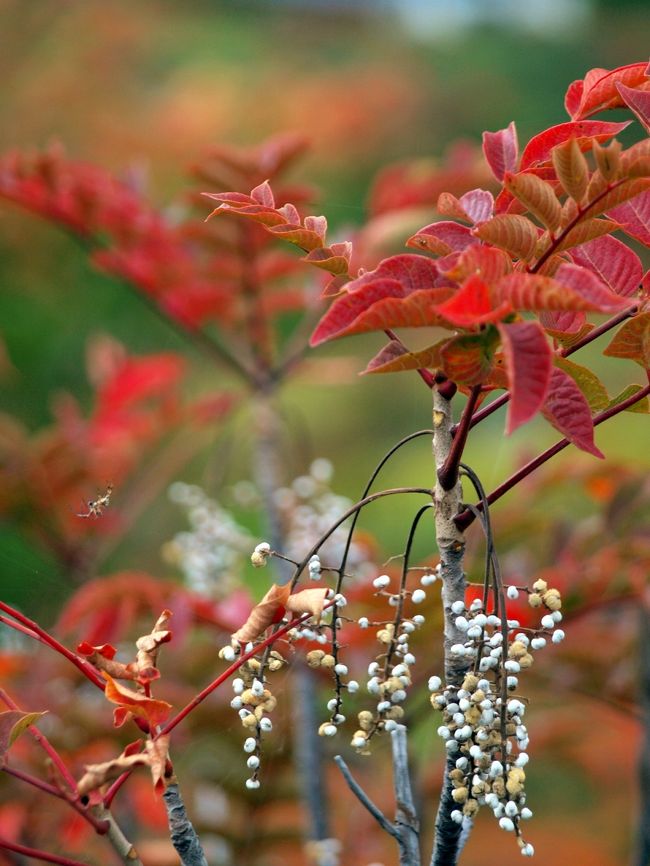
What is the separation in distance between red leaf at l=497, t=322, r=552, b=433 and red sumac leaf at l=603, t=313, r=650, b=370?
0.07m

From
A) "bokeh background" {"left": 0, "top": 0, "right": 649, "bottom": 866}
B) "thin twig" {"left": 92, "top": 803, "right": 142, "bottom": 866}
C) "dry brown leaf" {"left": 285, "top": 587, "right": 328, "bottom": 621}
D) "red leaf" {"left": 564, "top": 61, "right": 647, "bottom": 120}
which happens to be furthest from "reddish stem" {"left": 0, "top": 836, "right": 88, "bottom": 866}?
"bokeh background" {"left": 0, "top": 0, "right": 649, "bottom": 866}

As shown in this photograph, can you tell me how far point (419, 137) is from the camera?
10.5 ft

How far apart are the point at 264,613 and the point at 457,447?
91mm

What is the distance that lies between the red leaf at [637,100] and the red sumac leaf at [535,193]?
57mm

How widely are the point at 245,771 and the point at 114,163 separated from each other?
2467 millimetres

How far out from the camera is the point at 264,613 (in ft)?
1.13

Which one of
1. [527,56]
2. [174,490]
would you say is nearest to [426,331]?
[174,490]

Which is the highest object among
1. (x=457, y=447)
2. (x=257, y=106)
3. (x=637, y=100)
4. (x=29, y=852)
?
(x=257, y=106)

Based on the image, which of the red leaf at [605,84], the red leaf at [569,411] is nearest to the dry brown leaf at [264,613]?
the red leaf at [569,411]

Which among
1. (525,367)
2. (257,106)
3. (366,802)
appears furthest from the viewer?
(257,106)

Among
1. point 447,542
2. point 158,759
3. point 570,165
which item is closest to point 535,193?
point 570,165

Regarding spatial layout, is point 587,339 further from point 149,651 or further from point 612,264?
point 149,651

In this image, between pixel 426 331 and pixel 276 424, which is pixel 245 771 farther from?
pixel 426 331

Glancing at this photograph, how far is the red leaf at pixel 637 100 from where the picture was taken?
0.34 meters
